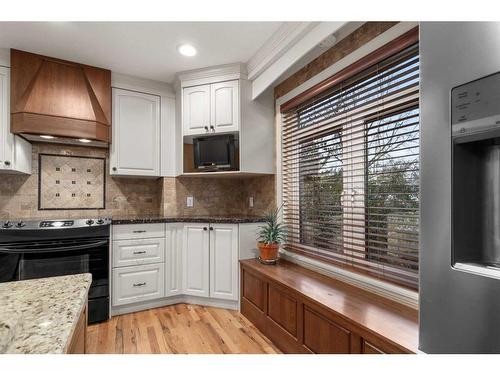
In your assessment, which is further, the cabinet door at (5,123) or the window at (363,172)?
the cabinet door at (5,123)

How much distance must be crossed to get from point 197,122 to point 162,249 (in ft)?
4.53

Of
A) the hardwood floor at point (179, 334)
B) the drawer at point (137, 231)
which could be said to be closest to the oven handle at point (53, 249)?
the drawer at point (137, 231)

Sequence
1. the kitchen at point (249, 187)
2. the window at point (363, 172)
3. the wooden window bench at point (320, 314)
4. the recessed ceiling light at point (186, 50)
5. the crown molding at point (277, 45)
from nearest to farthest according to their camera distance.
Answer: the kitchen at point (249, 187), the wooden window bench at point (320, 314), the window at point (363, 172), the crown molding at point (277, 45), the recessed ceiling light at point (186, 50)

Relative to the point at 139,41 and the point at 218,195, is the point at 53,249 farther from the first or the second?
the point at 139,41

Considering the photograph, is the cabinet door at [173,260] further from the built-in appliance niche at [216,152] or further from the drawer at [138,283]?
the built-in appliance niche at [216,152]

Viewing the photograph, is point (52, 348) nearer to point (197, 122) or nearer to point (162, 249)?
point (162, 249)

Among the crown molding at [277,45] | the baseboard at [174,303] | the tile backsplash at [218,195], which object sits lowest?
the baseboard at [174,303]

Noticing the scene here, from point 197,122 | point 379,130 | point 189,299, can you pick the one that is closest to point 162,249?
point 189,299

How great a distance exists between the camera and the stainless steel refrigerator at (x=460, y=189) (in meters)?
0.56

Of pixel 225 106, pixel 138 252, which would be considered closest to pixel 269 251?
pixel 138 252

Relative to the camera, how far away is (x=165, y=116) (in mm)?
Answer: 3039

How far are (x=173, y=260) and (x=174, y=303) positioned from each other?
0.46m

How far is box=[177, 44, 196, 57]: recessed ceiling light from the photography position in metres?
2.35

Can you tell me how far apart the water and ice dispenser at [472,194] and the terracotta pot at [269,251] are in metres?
1.89
